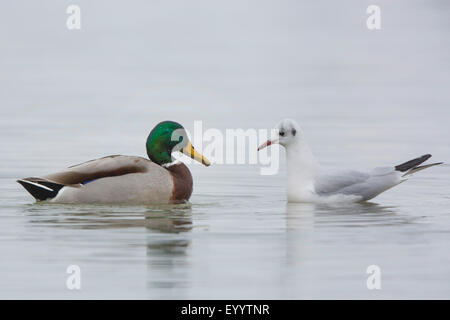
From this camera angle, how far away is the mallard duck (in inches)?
500

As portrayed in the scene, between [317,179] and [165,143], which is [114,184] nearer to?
[165,143]

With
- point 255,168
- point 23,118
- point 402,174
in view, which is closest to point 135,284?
point 402,174

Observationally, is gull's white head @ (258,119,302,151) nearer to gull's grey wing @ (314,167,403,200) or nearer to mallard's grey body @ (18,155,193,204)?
gull's grey wing @ (314,167,403,200)

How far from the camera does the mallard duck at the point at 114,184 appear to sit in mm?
12695

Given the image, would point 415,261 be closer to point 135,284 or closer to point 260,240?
point 260,240

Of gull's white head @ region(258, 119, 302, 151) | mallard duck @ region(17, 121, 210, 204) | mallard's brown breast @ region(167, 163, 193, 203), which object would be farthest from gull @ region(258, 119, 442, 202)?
mallard duck @ region(17, 121, 210, 204)

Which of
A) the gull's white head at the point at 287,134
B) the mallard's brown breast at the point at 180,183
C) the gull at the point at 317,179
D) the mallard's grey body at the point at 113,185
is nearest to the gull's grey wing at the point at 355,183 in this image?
the gull at the point at 317,179

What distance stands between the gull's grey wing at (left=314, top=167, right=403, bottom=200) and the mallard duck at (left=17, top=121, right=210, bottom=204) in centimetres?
154

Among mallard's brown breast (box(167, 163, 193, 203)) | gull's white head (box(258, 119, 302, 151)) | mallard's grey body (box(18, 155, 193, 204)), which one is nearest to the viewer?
mallard's grey body (box(18, 155, 193, 204))

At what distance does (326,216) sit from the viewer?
1183 cm

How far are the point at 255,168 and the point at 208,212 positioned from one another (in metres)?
4.49

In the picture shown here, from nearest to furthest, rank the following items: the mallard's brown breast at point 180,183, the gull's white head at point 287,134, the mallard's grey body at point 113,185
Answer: the mallard's grey body at point 113,185 < the mallard's brown breast at point 180,183 < the gull's white head at point 287,134

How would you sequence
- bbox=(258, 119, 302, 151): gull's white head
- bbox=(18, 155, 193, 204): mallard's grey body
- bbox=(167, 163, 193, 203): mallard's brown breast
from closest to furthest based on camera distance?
1. bbox=(18, 155, 193, 204): mallard's grey body
2. bbox=(167, 163, 193, 203): mallard's brown breast
3. bbox=(258, 119, 302, 151): gull's white head

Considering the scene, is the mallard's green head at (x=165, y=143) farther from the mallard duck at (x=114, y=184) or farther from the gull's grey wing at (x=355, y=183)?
the gull's grey wing at (x=355, y=183)
